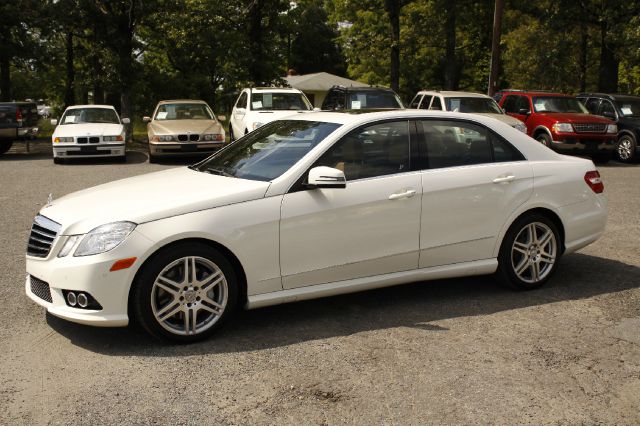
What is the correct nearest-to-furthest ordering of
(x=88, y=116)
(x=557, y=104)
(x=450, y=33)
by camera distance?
(x=88, y=116), (x=557, y=104), (x=450, y=33)

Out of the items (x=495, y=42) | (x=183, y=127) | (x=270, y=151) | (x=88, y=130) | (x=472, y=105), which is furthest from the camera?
(x=495, y=42)

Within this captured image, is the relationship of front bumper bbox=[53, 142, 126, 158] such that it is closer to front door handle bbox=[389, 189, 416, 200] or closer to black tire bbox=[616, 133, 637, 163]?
front door handle bbox=[389, 189, 416, 200]

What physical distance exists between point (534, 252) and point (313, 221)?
7.17 feet

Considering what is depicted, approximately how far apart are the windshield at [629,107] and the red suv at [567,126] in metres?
1.11

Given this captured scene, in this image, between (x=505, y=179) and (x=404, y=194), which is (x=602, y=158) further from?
(x=404, y=194)

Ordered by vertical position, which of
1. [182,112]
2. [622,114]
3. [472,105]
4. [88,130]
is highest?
[472,105]

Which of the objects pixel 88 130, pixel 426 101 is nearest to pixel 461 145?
pixel 88 130

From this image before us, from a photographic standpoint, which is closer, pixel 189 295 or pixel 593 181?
pixel 189 295

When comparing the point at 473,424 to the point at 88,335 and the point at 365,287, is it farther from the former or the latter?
the point at 88,335

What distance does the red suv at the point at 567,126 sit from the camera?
1802 cm

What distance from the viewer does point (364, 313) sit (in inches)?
217

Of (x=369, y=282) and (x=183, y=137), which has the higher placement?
(x=183, y=137)

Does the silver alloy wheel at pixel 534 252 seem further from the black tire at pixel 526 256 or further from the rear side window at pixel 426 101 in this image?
the rear side window at pixel 426 101

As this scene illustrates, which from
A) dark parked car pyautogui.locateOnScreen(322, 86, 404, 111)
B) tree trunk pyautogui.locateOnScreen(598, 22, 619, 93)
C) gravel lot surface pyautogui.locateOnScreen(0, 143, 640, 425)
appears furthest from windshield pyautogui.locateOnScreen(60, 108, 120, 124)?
tree trunk pyautogui.locateOnScreen(598, 22, 619, 93)
